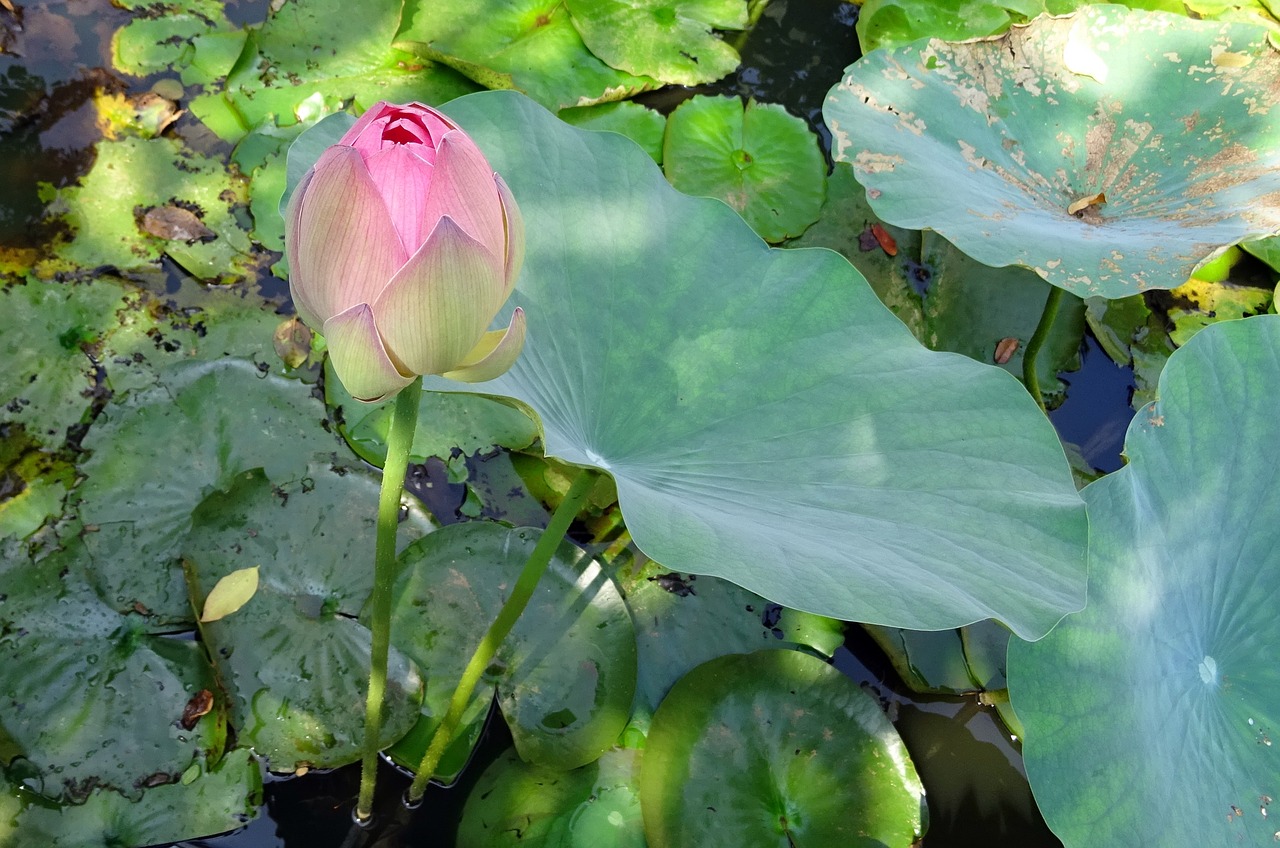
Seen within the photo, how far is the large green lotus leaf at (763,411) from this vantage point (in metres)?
0.97

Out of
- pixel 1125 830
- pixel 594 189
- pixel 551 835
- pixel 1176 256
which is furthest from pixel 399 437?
pixel 1176 256

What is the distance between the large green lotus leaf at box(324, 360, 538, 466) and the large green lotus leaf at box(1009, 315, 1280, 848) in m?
0.99

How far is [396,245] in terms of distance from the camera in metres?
0.73

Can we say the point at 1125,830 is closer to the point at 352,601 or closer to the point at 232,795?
the point at 352,601

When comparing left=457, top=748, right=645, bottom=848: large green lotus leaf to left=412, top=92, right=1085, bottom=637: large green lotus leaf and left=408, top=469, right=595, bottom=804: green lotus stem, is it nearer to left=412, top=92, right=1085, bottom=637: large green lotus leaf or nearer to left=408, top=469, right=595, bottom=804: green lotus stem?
left=408, top=469, right=595, bottom=804: green lotus stem

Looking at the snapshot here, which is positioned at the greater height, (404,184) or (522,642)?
(404,184)

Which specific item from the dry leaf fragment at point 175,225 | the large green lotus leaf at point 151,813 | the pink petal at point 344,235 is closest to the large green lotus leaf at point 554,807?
the large green lotus leaf at point 151,813

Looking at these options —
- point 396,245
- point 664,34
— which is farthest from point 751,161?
point 396,245

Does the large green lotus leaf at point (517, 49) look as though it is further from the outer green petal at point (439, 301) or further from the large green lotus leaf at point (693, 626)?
the outer green petal at point (439, 301)

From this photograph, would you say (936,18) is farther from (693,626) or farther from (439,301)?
(439,301)

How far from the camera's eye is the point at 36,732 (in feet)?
4.12

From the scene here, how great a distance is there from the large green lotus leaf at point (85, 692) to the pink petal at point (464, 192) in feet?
3.26

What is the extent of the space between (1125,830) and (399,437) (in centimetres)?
110

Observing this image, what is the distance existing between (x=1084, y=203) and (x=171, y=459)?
178cm
